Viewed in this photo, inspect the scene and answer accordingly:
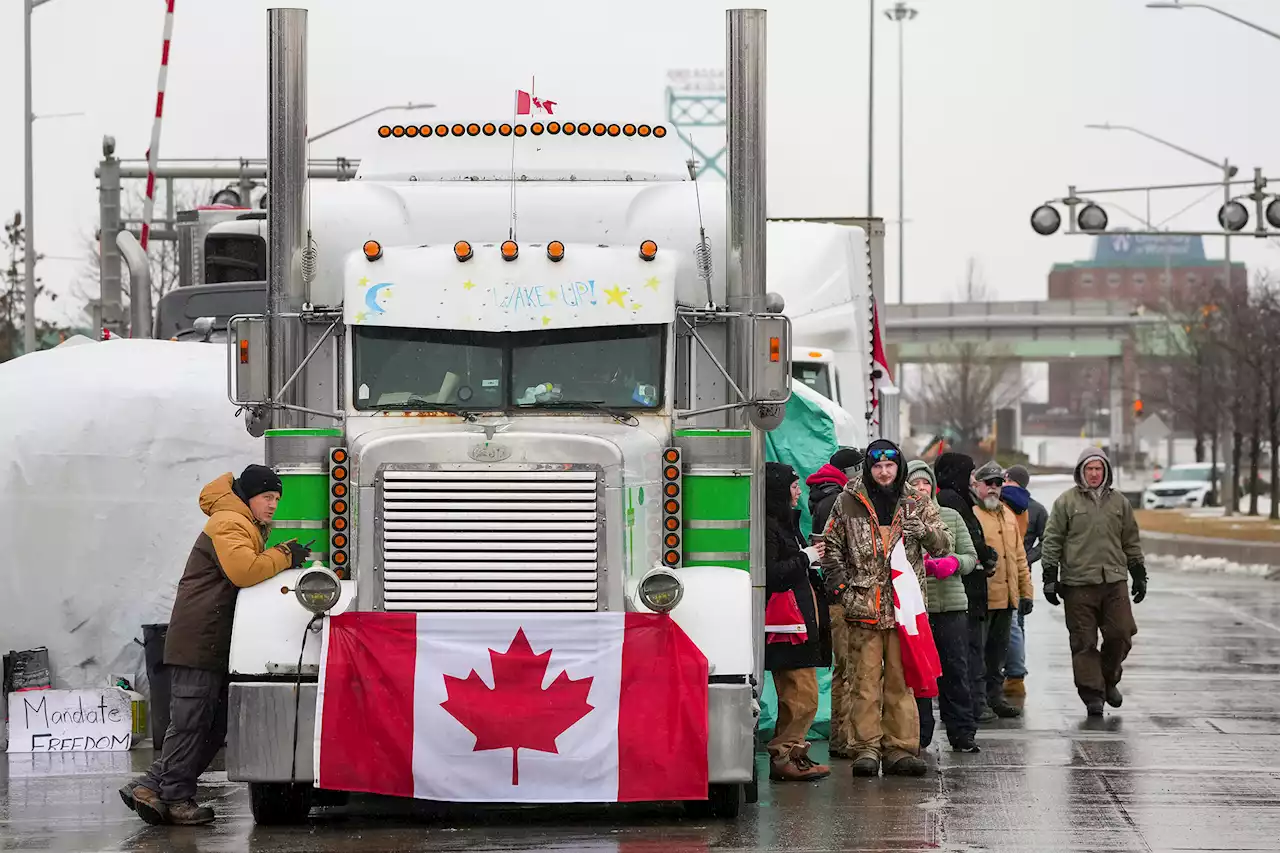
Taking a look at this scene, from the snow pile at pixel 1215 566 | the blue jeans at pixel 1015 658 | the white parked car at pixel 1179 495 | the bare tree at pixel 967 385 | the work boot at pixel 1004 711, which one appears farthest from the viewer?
the bare tree at pixel 967 385

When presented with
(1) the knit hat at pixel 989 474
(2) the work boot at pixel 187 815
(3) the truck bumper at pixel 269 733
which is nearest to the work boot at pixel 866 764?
(3) the truck bumper at pixel 269 733

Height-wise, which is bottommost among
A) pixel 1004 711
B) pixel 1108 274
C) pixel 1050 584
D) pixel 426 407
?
pixel 1004 711

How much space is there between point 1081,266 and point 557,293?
589 ft

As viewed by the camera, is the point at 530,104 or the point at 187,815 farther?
the point at 530,104

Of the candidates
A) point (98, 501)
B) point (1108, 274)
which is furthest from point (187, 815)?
point (1108, 274)

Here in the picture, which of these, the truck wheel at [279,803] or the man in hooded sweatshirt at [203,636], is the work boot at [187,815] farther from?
the truck wheel at [279,803]

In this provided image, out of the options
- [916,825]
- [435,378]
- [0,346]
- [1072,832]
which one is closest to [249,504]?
[435,378]

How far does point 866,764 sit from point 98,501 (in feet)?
20.0

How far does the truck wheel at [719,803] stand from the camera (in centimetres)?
1022

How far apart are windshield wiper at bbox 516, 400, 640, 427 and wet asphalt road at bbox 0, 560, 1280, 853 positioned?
6.75 feet

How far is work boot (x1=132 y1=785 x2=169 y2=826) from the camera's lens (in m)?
10.3

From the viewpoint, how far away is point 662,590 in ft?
32.5

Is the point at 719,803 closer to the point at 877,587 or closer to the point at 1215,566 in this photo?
the point at 877,587

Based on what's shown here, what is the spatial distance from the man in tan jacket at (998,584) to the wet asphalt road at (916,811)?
0.99 feet
